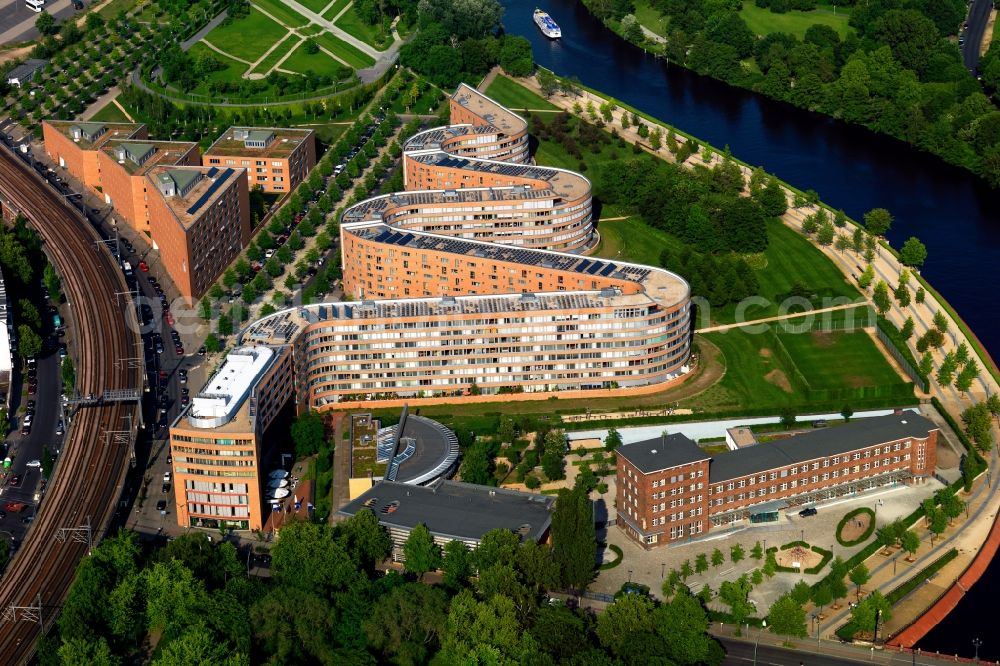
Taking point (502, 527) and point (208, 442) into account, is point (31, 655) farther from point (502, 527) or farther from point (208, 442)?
point (502, 527)

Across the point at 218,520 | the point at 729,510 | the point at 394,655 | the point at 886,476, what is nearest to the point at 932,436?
the point at 886,476

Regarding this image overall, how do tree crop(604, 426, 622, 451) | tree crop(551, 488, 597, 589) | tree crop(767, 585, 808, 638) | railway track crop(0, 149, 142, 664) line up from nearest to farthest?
tree crop(767, 585, 808, 638) → railway track crop(0, 149, 142, 664) → tree crop(551, 488, 597, 589) → tree crop(604, 426, 622, 451)

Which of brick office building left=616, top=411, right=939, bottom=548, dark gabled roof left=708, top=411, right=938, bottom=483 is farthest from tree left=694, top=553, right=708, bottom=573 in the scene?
dark gabled roof left=708, top=411, right=938, bottom=483

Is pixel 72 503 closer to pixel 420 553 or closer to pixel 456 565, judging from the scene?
pixel 420 553

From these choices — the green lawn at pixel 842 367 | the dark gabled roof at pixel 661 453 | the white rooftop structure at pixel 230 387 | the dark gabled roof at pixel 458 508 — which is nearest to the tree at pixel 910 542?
the dark gabled roof at pixel 661 453

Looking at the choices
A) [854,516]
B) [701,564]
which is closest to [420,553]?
[701,564]

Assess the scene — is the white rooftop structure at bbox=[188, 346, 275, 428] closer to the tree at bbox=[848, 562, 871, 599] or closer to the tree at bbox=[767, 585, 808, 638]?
the tree at bbox=[767, 585, 808, 638]
